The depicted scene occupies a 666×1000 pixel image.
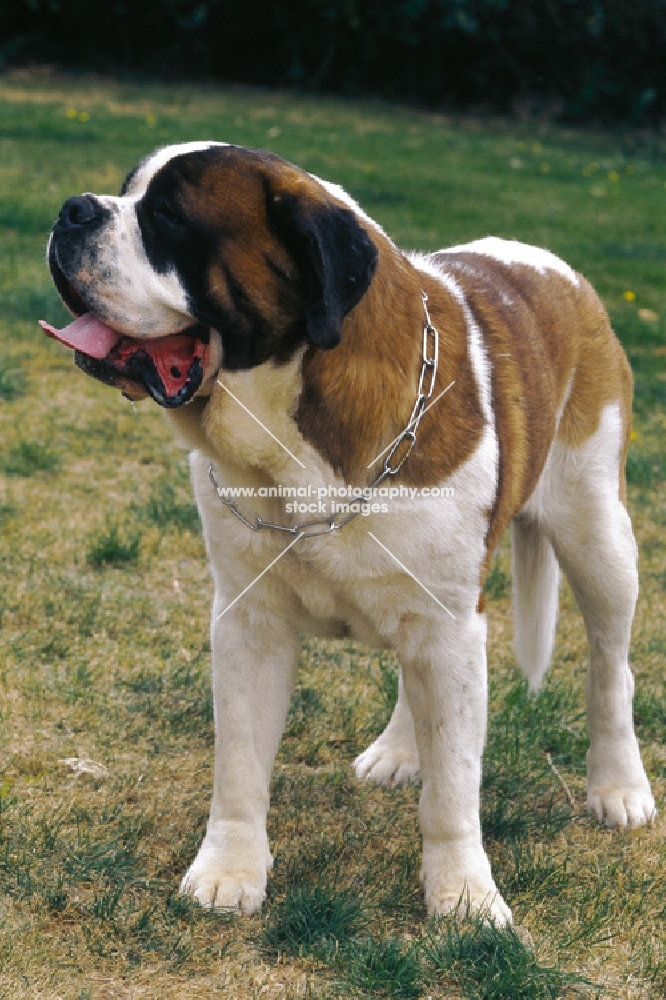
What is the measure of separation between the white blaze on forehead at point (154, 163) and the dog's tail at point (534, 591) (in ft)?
5.16

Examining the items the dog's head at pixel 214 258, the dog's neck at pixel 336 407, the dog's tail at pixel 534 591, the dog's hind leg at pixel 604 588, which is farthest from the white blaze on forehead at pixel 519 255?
the dog's head at pixel 214 258

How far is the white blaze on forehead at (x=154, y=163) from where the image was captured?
2.65 metres

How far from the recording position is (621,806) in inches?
138

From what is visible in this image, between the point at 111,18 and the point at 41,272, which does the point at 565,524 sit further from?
the point at 111,18

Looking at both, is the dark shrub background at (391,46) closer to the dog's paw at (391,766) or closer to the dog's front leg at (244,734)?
the dog's paw at (391,766)

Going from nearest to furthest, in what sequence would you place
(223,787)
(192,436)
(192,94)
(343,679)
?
(192,436) → (223,787) → (343,679) → (192,94)

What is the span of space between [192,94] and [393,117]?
8.90 ft

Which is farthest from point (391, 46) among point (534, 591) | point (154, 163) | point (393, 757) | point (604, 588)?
point (154, 163)

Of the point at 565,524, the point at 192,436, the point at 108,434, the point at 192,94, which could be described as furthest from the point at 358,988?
the point at 192,94

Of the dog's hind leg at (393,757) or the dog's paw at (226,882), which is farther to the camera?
the dog's hind leg at (393,757)

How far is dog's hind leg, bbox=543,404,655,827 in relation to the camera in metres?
3.51

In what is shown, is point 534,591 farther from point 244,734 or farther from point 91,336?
point 91,336

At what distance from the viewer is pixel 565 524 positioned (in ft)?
11.6

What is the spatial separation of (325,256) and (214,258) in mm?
233
